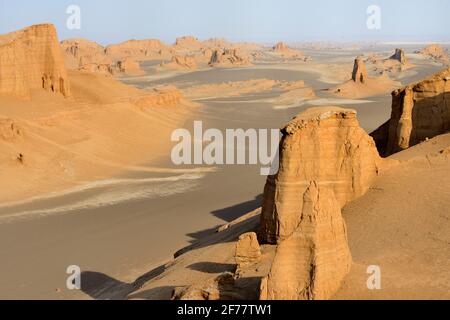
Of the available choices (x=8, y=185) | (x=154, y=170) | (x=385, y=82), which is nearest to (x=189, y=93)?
(x=385, y=82)

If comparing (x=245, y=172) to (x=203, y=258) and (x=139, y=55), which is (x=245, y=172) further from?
(x=139, y=55)

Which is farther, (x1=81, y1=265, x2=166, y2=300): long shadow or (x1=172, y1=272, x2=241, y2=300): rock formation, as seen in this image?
(x1=81, y1=265, x2=166, y2=300): long shadow

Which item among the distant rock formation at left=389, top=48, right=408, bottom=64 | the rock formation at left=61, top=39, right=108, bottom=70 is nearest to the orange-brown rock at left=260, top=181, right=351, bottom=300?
the rock formation at left=61, top=39, right=108, bottom=70

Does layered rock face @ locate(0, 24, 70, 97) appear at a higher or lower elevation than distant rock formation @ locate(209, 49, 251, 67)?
lower

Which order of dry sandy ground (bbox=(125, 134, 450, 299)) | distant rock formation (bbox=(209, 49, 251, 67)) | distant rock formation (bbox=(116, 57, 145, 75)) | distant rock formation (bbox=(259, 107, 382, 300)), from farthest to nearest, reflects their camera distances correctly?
distant rock formation (bbox=(209, 49, 251, 67)) < distant rock formation (bbox=(116, 57, 145, 75)) < dry sandy ground (bbox=(125, 134, 450, 299)) < distant rock formation (bbox=(259, 107, 382, 300))

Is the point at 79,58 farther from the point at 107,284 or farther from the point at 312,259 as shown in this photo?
the point at 312,259

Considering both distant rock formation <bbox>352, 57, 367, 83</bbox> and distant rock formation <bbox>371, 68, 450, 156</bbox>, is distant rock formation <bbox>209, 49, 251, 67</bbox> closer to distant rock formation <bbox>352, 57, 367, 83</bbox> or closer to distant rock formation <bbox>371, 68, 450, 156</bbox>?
distant rock formation <bbox>352, 57, 367, 83</bbox>
